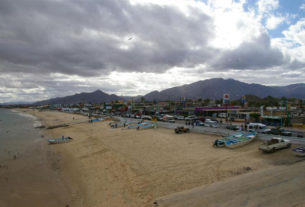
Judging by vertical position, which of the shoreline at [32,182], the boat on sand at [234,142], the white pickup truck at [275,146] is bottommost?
the shoreline at [32,182]

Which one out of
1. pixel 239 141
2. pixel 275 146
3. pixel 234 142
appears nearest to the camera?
pixel 275 146

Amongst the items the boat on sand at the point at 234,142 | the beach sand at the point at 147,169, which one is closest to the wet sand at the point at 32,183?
the beach sand at the point at 147,169

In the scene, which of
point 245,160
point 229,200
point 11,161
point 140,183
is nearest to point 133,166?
point 140,183

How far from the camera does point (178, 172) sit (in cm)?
1138

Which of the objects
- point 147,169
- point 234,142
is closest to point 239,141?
point 234,142

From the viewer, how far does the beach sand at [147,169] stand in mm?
9281

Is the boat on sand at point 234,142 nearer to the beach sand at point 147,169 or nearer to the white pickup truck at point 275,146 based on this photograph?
the beach sand at point 147,169

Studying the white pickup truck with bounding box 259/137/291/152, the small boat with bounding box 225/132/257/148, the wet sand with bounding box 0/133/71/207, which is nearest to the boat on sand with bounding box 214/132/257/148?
the small boat with bounding box 225/132/257/148

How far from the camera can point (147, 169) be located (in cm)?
1225

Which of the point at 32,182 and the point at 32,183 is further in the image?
the point at 32,182

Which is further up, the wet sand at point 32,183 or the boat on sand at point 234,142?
the boat on sand at point 234,142

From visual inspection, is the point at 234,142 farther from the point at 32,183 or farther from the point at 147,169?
the point at 32,183

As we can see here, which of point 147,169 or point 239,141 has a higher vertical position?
point 239,141

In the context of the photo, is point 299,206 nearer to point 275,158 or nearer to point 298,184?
point 298,184
